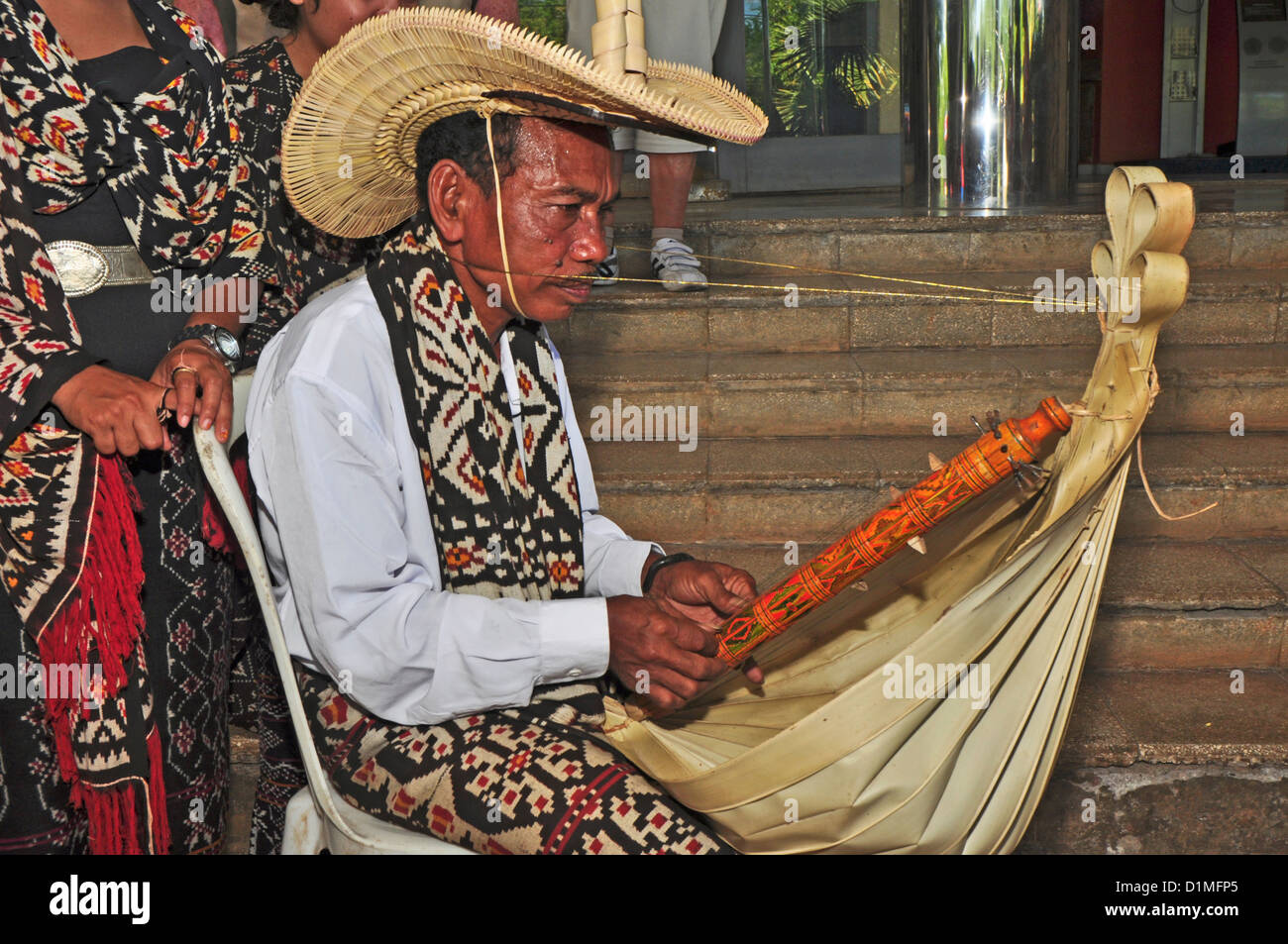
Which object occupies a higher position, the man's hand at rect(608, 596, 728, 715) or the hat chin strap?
the hat chin strap

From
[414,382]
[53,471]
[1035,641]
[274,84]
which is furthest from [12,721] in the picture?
[1035,641]

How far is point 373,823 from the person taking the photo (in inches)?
65.0

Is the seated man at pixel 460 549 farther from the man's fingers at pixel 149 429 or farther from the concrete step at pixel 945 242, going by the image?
the concrete step at pixel 945 242

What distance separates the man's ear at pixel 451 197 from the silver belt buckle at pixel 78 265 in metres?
0.50

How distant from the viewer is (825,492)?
3.59 m

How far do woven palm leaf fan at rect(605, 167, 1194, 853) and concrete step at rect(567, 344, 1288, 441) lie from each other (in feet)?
7.64

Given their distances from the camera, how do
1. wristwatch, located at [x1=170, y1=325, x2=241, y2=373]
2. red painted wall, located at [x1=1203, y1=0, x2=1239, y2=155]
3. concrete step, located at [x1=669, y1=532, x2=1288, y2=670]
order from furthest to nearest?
red painted wall, located at [x1=1203, y1=0, x2=1239, y2=155], concrete step, located at [x1=669, y1=532, x2=1288, y2=670], wristwatch, located at [x1=170, y1=325, x2=241, y2=373]

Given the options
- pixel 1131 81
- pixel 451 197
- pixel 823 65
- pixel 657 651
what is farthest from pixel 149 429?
pixel 1131 81

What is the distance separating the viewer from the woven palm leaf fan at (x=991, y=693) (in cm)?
155

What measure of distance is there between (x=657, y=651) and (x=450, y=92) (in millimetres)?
806

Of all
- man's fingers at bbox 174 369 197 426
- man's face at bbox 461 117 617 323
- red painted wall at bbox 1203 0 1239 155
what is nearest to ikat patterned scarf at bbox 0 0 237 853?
man's fingers at bbox 174 369 197 426

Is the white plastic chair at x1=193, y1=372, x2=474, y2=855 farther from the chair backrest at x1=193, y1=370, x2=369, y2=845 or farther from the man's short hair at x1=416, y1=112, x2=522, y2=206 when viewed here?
the man's short hair at x1=416, y1=112, x2=522, y2=206

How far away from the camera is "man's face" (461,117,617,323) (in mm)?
1643

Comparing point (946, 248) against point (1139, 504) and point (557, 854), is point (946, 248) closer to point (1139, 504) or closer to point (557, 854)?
point (1139, 504)
